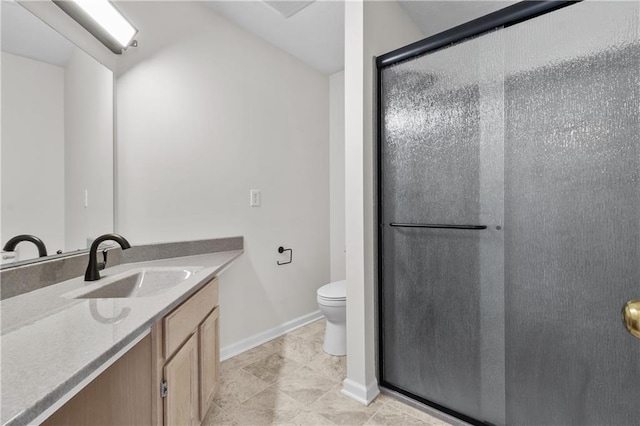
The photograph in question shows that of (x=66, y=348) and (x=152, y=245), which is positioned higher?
(x=152, y=245)

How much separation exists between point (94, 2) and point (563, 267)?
2429mm

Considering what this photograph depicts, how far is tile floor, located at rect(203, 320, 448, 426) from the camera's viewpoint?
59.1 inches

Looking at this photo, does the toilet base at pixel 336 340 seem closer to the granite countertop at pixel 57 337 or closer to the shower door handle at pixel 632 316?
the granite countertop at pixel 57 337

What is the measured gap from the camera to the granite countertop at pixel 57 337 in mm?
507

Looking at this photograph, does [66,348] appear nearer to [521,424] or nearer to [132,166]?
[132,166]

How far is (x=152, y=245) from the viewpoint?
1770 millimetres

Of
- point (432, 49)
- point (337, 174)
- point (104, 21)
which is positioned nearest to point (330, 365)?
point (337, 174)

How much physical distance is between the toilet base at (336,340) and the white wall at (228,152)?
540mm

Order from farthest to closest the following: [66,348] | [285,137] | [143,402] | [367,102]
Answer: [285,137]
[367,102]
[143,402]
[66,348]

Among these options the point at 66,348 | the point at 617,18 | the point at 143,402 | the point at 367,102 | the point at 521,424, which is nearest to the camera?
the point at 66,348

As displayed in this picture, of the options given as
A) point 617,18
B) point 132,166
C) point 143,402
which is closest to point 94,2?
point 132,166

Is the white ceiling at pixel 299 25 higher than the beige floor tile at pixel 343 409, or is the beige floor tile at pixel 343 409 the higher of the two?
the white ceiling at pixel 299 25

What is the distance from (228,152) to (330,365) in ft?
5.51

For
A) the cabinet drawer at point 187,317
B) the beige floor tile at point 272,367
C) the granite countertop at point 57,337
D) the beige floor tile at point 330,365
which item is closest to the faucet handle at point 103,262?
the granite countertop at point 57,337
